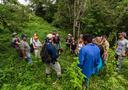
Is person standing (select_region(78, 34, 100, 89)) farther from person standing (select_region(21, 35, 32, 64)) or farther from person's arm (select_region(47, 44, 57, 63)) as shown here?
person standing (select_region(21, 35, 32, 64))

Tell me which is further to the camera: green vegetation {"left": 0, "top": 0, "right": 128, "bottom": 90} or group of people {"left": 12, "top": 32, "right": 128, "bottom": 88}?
green vegetation {"left": 0, "top": 0, "right": 128, "bottom": 90}

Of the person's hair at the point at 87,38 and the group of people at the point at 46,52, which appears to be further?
the group of people at the point at 46,52

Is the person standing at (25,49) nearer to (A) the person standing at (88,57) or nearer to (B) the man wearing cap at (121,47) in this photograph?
(B) the man wearing cap at (121,47)

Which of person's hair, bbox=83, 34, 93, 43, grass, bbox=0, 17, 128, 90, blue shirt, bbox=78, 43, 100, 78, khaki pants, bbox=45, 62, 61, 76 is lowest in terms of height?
grass, bbox=0, 17, 128, 90

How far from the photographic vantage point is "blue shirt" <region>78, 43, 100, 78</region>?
804 cm

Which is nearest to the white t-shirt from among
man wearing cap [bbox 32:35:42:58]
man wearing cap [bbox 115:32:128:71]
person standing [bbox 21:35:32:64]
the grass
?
man wearing cap [bbox 115:32:128:71]

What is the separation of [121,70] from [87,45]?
7138 millimetres

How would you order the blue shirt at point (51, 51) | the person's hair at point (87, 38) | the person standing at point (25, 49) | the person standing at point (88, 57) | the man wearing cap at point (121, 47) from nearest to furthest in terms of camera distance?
the person's hair at point (87, 38) → the person standing at point (88, 57) → the blue shirt at point (51, 51) → the man wearing cap at point (121, 47) → the person standing at point (25, 49)

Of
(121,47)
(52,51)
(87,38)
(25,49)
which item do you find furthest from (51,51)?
(87,38)

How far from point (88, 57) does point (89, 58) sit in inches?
1.5

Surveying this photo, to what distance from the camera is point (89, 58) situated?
26.7 ft

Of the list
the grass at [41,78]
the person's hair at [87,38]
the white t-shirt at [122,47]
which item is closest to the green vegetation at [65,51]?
the grass at [41,78]

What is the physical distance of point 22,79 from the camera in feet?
42.8

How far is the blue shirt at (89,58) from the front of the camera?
26.4ft
